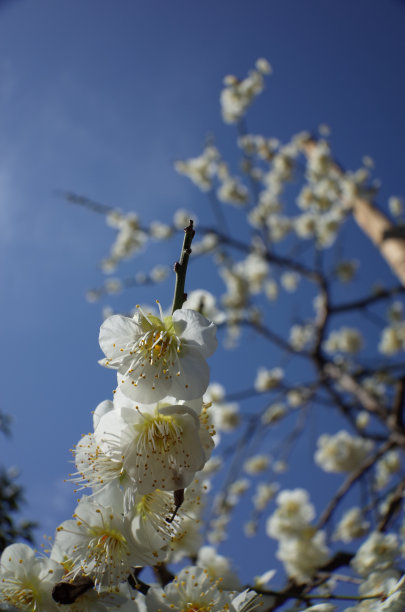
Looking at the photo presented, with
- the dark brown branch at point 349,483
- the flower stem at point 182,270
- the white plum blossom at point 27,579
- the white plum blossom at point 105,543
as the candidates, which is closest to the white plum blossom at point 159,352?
the flower stem at point 182,270

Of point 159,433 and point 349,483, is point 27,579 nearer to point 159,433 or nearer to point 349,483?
point 159,433

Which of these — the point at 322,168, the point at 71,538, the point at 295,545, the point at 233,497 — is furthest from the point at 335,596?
the point at 322,168

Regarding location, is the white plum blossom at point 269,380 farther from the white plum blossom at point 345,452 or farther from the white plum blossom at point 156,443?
the white plum blossom at point 156,443

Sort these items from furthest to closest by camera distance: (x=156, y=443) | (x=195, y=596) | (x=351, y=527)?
(x=351, y=527) → (x=195, y=596) → (x=156, y=443)

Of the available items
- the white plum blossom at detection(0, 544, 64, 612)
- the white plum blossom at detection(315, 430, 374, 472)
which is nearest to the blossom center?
the white plum blossom at detection(0, 544, 64, 612)

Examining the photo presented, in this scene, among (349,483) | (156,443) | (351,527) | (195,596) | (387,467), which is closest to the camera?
(156,443)

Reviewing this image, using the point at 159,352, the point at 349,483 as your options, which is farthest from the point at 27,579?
the point at 349,483

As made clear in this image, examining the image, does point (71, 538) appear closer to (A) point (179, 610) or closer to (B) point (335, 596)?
(A) point (179, 610)
